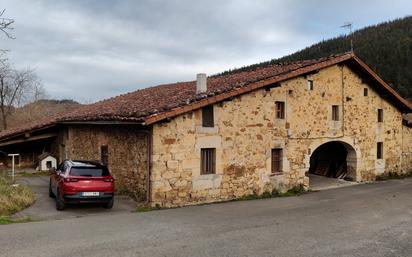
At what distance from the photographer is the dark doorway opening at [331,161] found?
61.6 ft

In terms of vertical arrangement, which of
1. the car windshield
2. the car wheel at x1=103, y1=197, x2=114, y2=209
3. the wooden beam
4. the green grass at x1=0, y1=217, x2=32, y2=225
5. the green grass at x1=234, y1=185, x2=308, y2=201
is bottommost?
→ the green grass at x1=234, y1=185, x2=308, y2=201

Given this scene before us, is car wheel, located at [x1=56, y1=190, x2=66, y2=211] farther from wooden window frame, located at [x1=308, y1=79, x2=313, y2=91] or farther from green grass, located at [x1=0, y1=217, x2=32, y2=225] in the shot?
wooden window frame, located at [x1=308, y1=79, x2=313, y2=91]

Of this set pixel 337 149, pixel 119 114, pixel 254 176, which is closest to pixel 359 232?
pixel 254 176

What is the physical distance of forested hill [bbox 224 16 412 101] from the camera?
5659cm

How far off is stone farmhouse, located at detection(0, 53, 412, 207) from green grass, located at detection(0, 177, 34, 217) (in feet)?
A: 10.3

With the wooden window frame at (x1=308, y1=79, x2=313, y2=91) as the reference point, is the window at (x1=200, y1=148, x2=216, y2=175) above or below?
below

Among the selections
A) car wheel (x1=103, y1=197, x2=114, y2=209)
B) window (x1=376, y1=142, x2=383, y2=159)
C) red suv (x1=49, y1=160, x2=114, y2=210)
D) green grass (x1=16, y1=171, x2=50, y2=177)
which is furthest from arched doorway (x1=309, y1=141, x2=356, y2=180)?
green grass (x1=16, y1=171, x2=50, y2=177)

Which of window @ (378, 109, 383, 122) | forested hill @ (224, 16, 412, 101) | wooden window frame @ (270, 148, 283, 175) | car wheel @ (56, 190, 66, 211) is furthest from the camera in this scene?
forested hill @ (224, 16, 412, 101)

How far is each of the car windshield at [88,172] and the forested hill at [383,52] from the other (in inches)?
1782

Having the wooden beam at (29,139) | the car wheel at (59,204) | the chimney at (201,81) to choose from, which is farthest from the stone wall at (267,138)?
the wooden beam at (29,139)

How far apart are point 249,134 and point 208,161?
74.7 inches

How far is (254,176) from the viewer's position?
14031 millimetres

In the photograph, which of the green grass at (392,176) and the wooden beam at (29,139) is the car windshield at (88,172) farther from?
the green grass at (392,176)

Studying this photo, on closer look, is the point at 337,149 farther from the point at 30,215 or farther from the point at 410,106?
the point at 30,215
